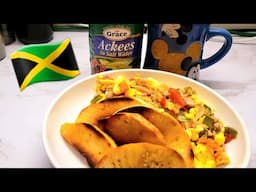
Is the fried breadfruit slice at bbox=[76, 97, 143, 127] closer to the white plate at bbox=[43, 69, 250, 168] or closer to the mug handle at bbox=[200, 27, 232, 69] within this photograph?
the white plate at bbox=[43, 69, 250, 168]

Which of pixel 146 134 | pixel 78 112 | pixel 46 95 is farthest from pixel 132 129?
pixel 46 95

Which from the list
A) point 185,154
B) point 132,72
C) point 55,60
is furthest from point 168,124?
point 55,60

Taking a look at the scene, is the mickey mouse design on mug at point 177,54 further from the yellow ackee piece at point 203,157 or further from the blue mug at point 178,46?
the yellow ackee piece at point 203,157

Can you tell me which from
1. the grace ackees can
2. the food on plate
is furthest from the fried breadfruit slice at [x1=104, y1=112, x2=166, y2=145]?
the grace ackees can

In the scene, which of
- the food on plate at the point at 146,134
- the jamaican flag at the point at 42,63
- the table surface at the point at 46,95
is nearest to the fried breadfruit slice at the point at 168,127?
the food on plate at the point at 146,134

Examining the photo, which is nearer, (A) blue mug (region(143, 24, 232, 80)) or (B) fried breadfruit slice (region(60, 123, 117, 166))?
(B) fried breadfruit slice (region(60, 123, 117, 166))
